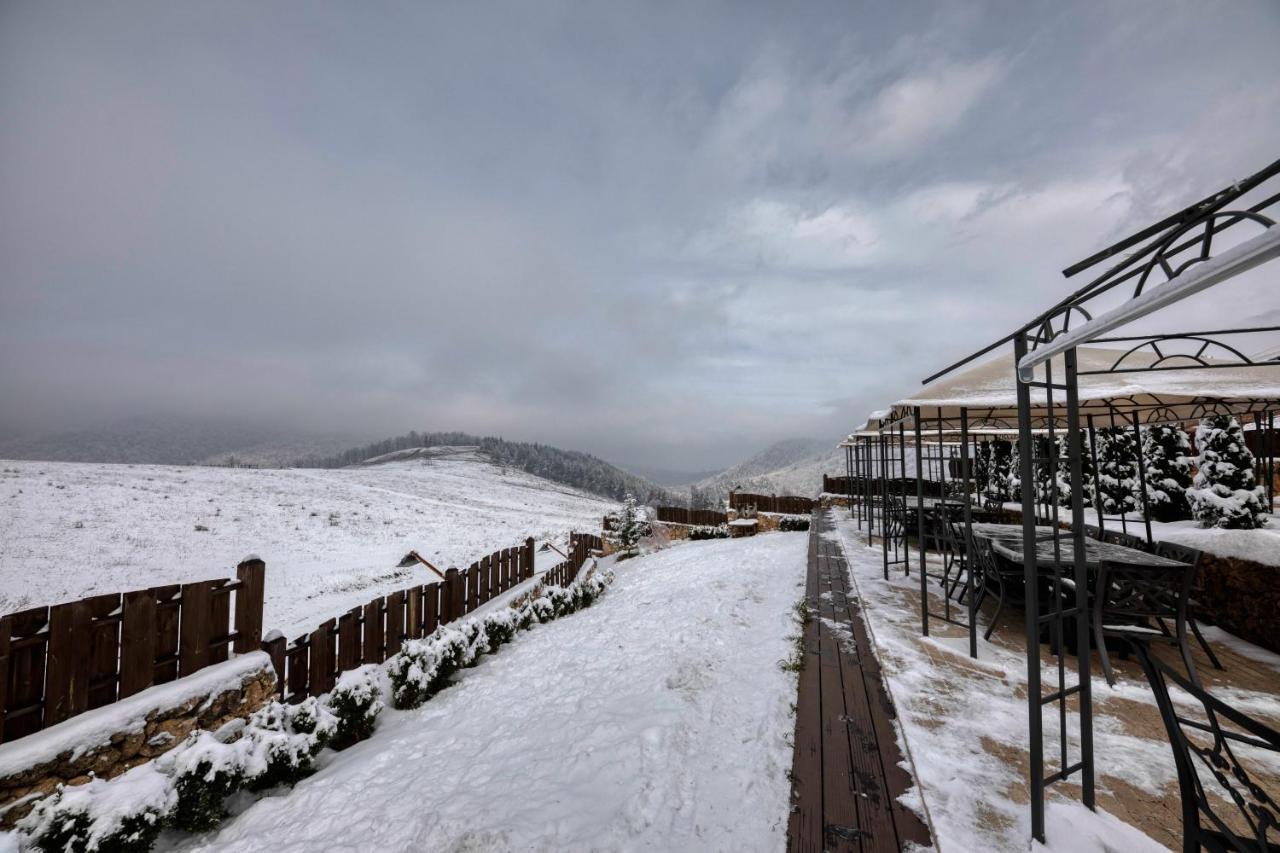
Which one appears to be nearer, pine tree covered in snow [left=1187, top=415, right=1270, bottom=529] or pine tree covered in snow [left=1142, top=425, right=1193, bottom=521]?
pine tree covered in snow [left=1187, top=415, right=1270, bottom=529]

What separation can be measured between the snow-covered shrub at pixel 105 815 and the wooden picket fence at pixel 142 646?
0.54 m

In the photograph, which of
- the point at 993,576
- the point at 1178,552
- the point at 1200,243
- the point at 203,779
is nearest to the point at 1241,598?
the point at 1178,552

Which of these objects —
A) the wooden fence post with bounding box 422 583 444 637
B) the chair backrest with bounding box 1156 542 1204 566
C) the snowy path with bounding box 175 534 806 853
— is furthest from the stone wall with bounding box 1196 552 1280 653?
the wooden fence post with bounding box 422 583 444 637

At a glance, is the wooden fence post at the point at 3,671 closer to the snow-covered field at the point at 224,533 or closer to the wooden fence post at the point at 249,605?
the wooden fence post at the point at 249,605

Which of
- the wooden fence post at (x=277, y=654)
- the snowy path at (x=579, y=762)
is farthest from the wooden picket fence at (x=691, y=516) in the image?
the wooden fence post at (x=277, y=654)

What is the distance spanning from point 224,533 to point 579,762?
80.6ft

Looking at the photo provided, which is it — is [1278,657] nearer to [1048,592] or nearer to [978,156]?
[1048,592]

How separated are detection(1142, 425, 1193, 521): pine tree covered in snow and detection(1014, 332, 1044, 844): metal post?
11.0m

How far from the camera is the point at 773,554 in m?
10.3

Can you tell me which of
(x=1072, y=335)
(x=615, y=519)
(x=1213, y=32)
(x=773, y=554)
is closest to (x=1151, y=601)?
(x=1072, y=335)

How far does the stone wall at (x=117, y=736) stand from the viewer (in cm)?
253

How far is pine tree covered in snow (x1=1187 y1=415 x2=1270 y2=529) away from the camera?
7.42 m

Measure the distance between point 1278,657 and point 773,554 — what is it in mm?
6692

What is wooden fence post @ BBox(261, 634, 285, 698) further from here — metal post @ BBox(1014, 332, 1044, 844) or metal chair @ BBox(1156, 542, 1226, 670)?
metal chair @ BBox(1156, 542, 1226, 670)
